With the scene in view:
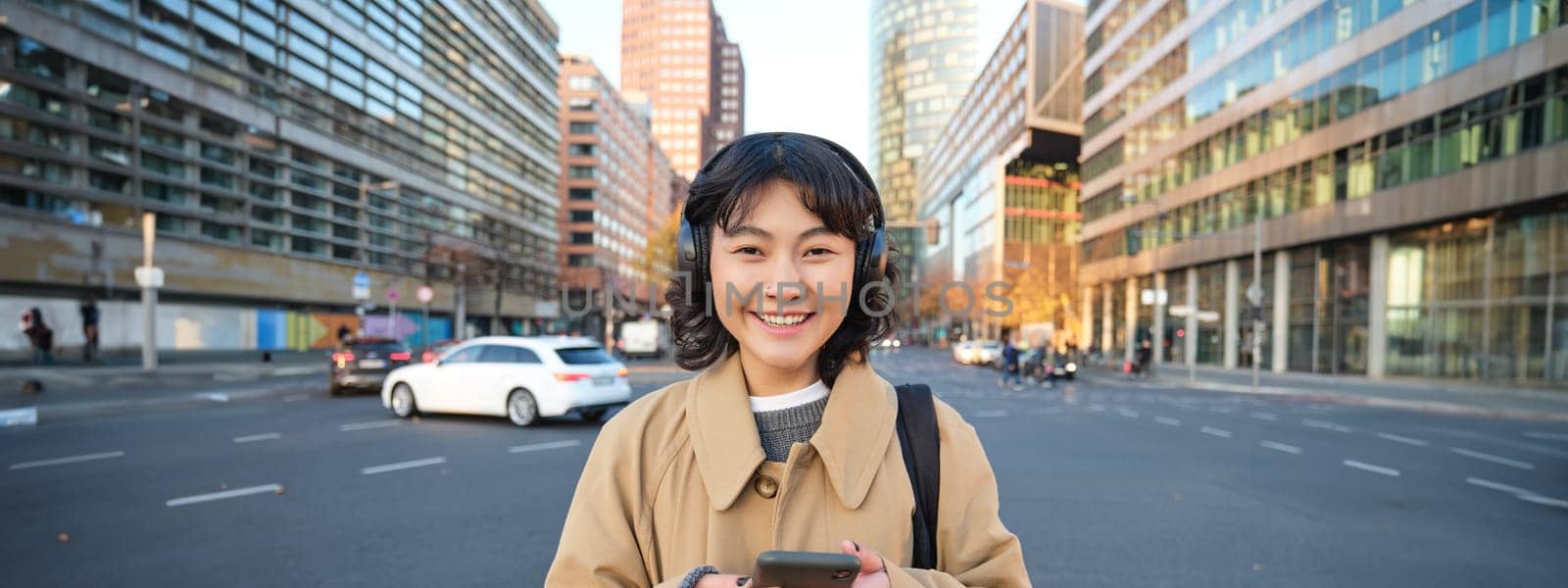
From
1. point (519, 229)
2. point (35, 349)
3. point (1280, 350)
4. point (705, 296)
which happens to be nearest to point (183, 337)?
point (35, 349)

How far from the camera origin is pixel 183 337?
2714 centimetres

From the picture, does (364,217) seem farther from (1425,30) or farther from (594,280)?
(1425,30)

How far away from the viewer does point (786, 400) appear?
1.56m

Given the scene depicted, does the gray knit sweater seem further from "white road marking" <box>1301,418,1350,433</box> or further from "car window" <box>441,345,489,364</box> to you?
"white road marking" <box>1301,418,1350,433</box>

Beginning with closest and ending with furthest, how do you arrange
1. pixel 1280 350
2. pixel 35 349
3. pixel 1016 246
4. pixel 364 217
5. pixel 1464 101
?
pixel 35 349 < pixel 1464 101 < pixel 1280 350 < pixel 364 217 < pixel 1016 246

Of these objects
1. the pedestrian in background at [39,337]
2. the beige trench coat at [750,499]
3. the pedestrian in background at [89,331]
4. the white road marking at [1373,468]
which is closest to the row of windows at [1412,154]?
the white road marking at [1373,468]

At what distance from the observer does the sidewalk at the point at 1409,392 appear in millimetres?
16062

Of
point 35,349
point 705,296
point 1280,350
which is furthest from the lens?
point 1280,350

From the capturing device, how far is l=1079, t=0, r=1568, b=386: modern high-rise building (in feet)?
68.3

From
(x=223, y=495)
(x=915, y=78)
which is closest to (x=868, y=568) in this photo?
(x=223, y=495)

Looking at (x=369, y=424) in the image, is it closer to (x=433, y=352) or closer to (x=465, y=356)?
(x=465, y=356)

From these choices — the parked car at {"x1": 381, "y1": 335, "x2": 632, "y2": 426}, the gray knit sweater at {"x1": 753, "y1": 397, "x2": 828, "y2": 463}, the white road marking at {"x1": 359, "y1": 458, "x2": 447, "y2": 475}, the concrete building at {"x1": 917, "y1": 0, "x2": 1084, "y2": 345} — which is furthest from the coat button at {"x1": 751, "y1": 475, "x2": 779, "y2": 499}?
the concrete building at {"x1": 917, "y1": 0, "x2": 1084, "y2": 345}

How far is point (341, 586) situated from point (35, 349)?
23575 mm

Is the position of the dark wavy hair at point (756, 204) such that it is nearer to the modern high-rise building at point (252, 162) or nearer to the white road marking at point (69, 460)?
the white road marking at point (69, 460)
